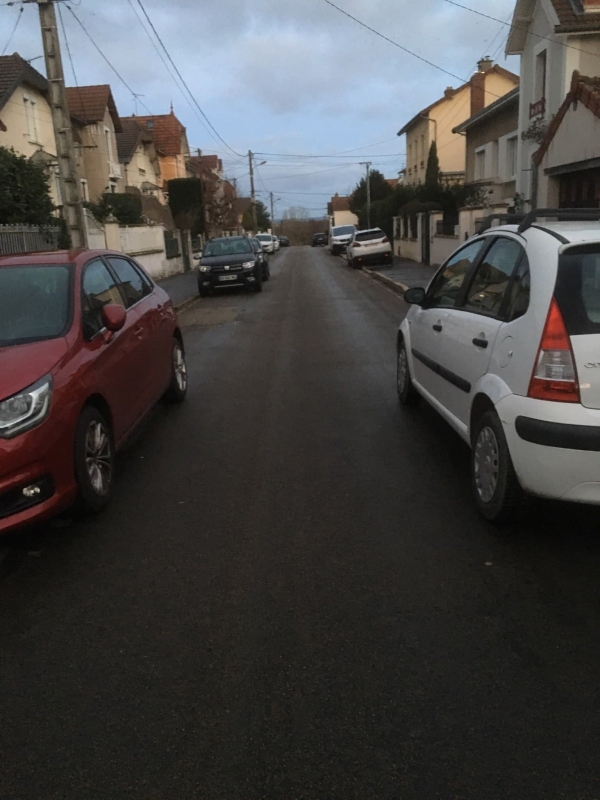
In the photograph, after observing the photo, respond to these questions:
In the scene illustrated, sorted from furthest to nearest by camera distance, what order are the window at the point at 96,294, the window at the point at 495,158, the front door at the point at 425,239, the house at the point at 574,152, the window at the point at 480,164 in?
the window at the point at 480,164
the window at the point at 495,158
the front door at the point at 425,239
the house at the point at 574,152
the window at the point at 96,294

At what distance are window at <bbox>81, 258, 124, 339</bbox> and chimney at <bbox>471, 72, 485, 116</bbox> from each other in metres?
34.8

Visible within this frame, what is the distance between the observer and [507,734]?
2.59 m

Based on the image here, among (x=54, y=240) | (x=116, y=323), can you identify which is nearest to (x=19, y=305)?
(x=116, y=323)

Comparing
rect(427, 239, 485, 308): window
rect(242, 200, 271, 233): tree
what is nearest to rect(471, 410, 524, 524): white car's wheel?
rect(427, 239, 485, 308): window

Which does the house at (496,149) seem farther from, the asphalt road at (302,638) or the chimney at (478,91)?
the asphalt road at (302,638)

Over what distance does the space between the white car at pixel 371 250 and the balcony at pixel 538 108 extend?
9605 mm

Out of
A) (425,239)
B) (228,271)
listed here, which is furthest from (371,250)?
(228,271)

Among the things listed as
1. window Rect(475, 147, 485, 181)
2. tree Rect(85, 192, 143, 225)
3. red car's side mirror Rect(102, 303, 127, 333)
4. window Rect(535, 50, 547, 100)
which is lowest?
red car's side mirror Rect(102, 303, 127, 333)

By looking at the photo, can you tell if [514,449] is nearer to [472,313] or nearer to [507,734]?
[472,313]

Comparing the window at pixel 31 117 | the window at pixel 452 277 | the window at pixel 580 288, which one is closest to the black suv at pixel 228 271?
the window at pixel 31 117

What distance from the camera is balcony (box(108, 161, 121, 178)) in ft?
128

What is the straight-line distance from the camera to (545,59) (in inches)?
814

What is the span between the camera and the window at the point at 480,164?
30.2m

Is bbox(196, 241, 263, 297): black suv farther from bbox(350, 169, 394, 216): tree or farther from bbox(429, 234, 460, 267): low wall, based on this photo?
bbox(350, 169, 394, 216): tree
